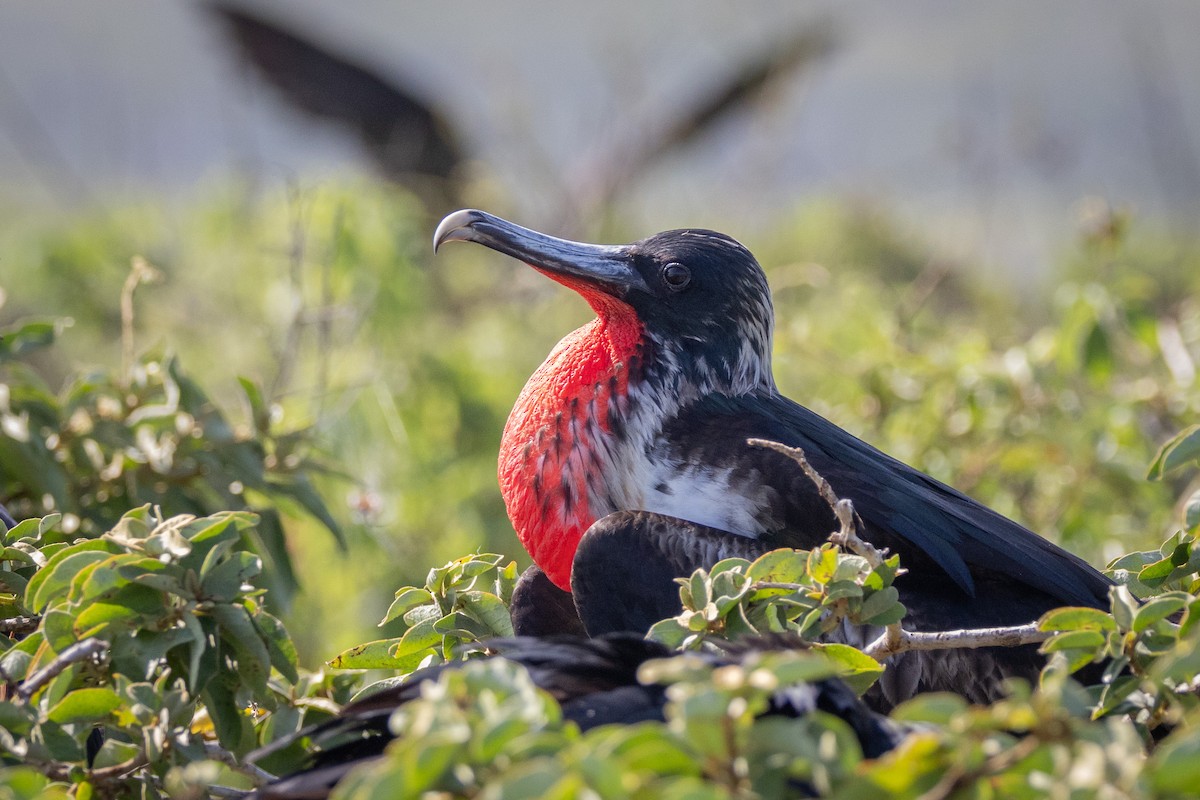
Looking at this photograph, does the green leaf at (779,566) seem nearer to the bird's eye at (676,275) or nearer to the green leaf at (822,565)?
the green leaf at (822,565)

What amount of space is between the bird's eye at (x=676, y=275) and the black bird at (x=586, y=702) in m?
0.73

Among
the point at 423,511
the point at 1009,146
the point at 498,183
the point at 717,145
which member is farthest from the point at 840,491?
the point at 717,145

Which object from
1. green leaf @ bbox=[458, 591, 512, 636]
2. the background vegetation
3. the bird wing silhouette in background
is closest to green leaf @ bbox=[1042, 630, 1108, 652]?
the background vegetation

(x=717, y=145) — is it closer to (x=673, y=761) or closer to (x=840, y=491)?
(x=840, y=491)

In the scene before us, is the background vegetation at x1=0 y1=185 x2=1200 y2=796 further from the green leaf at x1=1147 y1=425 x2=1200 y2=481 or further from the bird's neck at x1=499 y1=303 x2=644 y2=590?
the bird's neck at x1=499 y1=303 x2=644 y2=590

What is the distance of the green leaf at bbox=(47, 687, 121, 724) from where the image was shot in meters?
1.06

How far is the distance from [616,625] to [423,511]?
2479mm

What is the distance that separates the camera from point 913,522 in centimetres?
148

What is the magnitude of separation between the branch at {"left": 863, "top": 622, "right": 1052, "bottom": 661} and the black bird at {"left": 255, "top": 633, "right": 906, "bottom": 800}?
0.29 feet

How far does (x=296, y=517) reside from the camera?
6.36 ft

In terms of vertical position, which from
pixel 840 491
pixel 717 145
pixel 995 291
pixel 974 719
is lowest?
pixel 974 719

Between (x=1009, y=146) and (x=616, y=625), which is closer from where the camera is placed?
(x=616, y=625)

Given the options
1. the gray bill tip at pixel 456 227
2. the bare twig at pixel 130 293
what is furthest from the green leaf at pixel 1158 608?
the bare twig at pixel 130 293

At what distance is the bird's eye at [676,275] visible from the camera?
174cm
